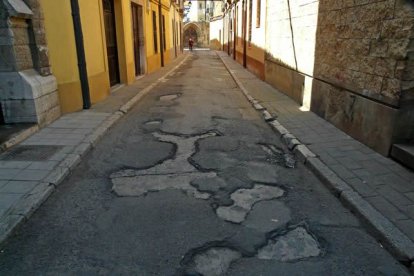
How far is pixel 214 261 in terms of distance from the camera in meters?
2.78

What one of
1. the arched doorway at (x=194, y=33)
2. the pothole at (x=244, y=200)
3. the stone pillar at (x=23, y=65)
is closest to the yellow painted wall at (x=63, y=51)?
the stone pillar at (x=23, y=65)

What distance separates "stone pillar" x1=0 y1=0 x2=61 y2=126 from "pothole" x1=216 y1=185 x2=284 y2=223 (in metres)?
4.27

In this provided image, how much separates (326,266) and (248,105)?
6.67m

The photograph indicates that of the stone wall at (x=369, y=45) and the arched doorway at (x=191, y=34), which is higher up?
the arched doorway at (x=191, y=34)

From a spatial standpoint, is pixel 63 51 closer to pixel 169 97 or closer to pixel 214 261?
pixel 169 97

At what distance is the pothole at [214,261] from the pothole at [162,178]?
103cm

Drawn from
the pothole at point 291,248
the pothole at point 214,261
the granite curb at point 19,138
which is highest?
the granite curb at point 19,138

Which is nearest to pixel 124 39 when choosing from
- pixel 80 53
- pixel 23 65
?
pixel 80 53

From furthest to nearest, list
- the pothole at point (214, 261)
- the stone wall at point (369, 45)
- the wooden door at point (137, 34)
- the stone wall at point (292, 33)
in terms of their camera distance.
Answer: the wooden door at point (137, 34) → the stone wall at point (292, 33) → the stone wall at point (369, 45) → the pothole at point (214, 261)

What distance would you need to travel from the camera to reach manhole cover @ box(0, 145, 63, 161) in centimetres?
476

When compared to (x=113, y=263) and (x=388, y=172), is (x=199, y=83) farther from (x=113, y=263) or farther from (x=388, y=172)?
(x=113, y=263)

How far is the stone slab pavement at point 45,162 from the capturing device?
11.3ft

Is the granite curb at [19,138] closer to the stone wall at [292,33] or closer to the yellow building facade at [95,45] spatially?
the yellow building facade at [95,45]

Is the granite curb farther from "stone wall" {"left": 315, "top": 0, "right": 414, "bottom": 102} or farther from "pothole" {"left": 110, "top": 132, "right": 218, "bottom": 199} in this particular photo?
"stone wall" {"left": 315, "top": 0, "right": 414, "bottom": 102}
